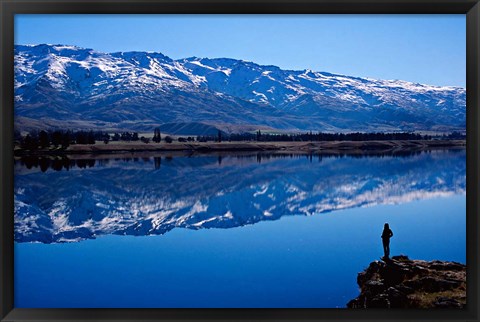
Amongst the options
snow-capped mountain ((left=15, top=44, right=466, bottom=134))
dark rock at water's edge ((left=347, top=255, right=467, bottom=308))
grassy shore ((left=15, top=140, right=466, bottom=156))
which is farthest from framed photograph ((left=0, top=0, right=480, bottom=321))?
snow-capped mountain ((left=15, top=44, right=466, bottom=134))

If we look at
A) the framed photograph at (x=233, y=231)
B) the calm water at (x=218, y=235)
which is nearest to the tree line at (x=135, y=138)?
the framed photograph at (x=233, y=231)

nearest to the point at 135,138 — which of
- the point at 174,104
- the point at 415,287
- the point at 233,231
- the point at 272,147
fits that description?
the point at 272,147

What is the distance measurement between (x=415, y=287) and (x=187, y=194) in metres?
18.7

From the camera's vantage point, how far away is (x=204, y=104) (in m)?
160

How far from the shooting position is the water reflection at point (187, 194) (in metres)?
16.5

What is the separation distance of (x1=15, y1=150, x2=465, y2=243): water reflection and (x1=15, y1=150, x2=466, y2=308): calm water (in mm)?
96

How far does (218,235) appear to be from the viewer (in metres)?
13.3

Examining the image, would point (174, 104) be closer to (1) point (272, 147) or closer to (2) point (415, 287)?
(1) point (272, 147)

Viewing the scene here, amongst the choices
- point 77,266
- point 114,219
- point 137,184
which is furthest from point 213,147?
point 77,266

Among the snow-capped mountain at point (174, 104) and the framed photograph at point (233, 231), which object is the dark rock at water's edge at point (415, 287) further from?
the snow-capped mountain at point (174, 104)

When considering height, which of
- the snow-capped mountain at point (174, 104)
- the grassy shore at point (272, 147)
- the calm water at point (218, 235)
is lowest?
the calm water at point (218, 235)

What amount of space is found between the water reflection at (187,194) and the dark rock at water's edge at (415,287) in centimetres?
807

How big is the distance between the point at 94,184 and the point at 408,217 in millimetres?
16790

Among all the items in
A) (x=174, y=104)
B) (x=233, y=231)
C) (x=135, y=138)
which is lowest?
(x=233, y=231)
